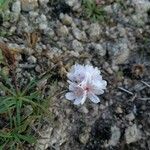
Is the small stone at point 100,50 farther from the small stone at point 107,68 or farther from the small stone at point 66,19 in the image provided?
the small stone at point 66,19

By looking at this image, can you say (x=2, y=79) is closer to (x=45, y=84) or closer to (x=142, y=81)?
(x=45, y=84)

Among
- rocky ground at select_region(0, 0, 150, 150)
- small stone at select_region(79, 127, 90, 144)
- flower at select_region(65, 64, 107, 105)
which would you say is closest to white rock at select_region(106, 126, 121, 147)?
rocky ground at select_region(0, 0, 150, 150)

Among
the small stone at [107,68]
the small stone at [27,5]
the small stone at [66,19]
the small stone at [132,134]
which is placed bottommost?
the small stone at [132,134]

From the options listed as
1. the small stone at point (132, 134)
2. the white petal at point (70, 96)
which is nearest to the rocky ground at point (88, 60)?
the small stone at point (132, 134)

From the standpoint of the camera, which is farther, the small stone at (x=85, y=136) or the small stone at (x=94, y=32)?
the small stone at (x=94, y=32)

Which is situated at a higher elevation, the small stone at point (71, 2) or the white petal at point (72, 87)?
the small stone at point (71, 2)

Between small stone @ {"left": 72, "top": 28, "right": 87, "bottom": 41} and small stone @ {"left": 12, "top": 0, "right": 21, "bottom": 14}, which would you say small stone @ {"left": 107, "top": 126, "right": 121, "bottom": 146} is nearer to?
small stone @ {"left": 72, "top": 28, "right": 87, "bottom": 41}
